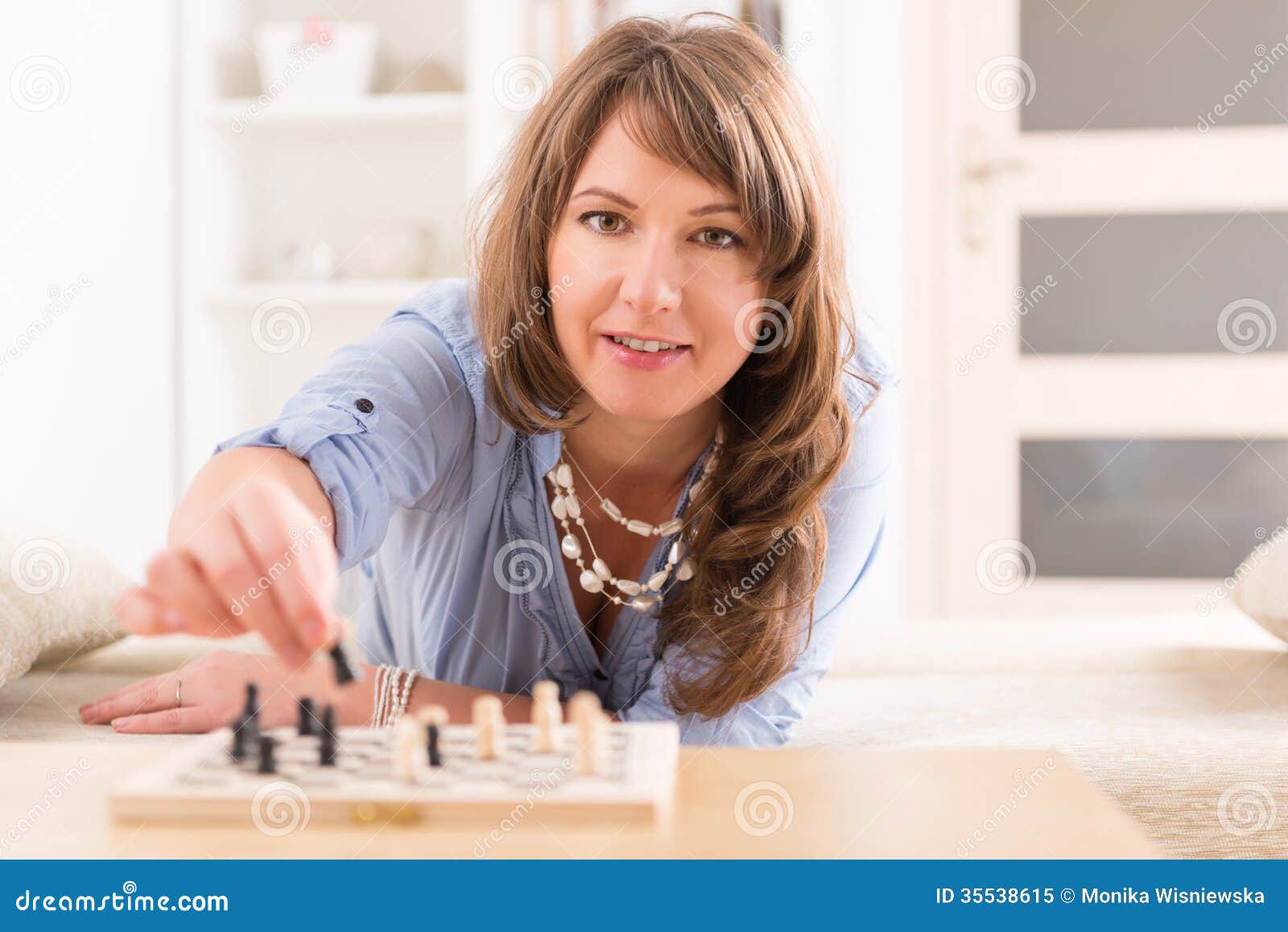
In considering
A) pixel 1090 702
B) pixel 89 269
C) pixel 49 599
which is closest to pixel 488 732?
pixel 49 599

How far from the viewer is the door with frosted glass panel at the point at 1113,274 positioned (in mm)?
2936

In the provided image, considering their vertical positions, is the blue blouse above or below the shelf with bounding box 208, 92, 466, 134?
below

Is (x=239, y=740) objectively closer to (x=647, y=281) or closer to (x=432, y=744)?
(x=432, y=744)

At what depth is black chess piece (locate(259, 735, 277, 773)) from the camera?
69 centimetres

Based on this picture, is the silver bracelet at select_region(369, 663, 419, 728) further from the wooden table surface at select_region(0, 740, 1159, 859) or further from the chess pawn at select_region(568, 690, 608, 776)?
the chess pawn at select_region(568, 690, 608, 776)

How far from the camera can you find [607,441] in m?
1.24

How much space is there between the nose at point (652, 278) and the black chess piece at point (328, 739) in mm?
419

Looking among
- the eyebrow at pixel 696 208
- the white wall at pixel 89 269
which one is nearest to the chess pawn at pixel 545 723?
the eyebrow at pixel 696 208

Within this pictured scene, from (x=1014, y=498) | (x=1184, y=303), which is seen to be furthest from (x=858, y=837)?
(x=1184, y=303)

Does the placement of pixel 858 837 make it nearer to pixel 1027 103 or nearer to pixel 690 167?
pixel 690 167

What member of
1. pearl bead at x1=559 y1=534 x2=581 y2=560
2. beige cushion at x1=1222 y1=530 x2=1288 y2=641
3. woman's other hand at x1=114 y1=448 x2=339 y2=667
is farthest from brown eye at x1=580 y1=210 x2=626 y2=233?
beige cushion at x1=1222 y1=530 x2=1288 y2=641

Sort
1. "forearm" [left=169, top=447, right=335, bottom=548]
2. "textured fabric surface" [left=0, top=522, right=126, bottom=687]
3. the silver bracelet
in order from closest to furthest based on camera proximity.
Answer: "forearm" [left=169, top=447, right=335, bottom=548]
the silver bracelet
"textured fabric surface" [left=0, top=522, right=126, bottom=687]

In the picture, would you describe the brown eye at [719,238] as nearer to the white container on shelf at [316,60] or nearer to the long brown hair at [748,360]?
the long brown hair at [748,360]

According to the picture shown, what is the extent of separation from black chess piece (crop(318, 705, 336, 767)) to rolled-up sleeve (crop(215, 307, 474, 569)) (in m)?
0.19
